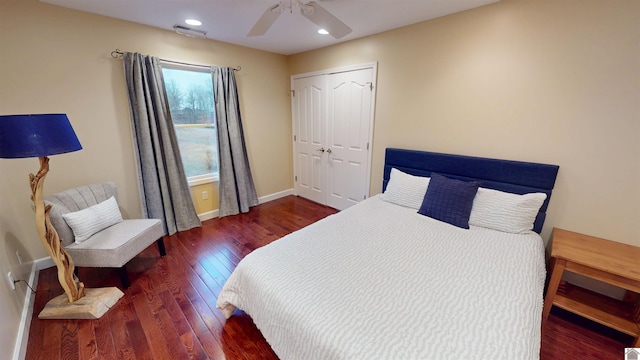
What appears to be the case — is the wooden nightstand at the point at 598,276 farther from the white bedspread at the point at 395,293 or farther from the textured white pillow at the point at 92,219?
the textured white pillow at the point at 92,219

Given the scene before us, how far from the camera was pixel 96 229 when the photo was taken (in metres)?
2.16

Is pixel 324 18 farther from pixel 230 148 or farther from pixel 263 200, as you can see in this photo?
pixel 263 200

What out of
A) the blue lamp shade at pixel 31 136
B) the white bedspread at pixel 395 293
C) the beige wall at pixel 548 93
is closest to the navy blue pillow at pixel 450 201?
the white bedspread at pixel 395 293

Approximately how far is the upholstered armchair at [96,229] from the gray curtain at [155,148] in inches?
17.9

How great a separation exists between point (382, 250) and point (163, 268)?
211cm

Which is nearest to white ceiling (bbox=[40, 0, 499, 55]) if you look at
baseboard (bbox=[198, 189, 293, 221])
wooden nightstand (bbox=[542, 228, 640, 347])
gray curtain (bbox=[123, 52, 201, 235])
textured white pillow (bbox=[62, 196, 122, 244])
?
gray curtain (bbox=[123, 52, 201, 235])

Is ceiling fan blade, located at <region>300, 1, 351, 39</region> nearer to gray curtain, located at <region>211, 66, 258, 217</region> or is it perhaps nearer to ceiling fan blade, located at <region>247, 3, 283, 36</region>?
ceiling fan blade, located at <region>247, 3, 283, 36</region>

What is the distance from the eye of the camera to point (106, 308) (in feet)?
6.14

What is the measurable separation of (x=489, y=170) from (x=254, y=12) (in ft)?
8.69

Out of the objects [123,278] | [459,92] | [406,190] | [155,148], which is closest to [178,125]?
[155,148]

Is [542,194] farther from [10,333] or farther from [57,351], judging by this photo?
[10,333]

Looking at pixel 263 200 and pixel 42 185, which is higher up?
pixel 42 185

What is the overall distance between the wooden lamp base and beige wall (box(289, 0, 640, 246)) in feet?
10.7

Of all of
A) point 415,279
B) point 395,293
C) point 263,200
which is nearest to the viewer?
point 395,293
